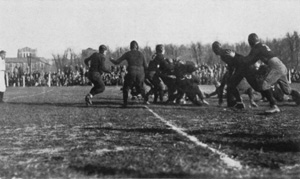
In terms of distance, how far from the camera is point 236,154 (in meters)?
4.98

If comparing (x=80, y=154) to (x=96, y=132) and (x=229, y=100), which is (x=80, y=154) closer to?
(x=96, y=132)

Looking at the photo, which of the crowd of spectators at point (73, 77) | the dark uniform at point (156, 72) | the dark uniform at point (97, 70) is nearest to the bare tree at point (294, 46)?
the crowd of spectators at point (73, 77)

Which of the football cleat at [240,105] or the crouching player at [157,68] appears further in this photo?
the crouching player at [157,68]

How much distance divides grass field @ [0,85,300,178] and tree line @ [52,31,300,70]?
28.6 metres

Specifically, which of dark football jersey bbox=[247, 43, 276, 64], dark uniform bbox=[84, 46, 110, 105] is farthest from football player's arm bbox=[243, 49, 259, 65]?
dark uniform bbox=[84, 46, 110, 105]

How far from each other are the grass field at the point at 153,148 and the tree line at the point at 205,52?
93.9ft

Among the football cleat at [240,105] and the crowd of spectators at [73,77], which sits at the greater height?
the crowd of spectators at [73,77]

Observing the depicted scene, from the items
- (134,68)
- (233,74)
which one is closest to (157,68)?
(134,68)

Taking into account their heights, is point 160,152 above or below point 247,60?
below

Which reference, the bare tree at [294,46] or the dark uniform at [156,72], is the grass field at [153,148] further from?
the bare tree at [294,46]

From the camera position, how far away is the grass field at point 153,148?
4.18 metres

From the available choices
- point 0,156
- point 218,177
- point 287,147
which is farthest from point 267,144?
point 0,156

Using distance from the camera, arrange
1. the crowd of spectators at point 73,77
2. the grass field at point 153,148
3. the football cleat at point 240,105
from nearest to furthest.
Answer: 1. the grass field at point 153,148
2. the football cleat at point 240,105
3. the crowd of spectators at point 73,77

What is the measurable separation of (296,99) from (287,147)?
24.6ft
